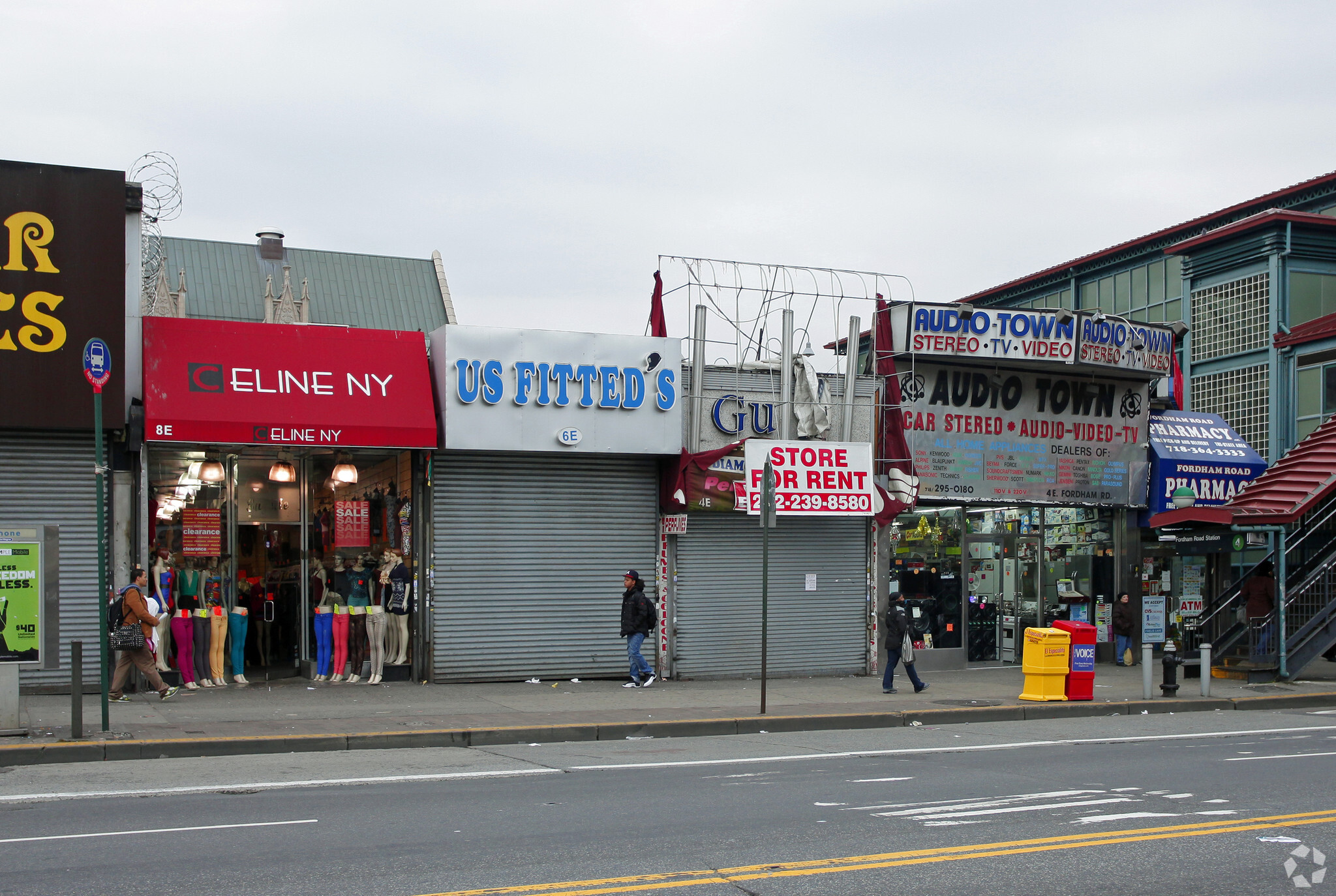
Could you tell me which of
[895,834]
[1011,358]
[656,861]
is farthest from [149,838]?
[1011,358]

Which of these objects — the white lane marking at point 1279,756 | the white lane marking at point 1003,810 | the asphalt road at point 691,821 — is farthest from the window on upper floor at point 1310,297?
the white lane marking at point 1003,810

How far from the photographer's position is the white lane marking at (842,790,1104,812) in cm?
946

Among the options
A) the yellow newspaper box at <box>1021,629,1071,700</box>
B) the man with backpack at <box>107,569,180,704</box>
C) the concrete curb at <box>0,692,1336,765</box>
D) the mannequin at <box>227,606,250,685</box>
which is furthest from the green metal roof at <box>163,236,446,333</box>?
the concrete curb at <box>0,692,1336,765</box>

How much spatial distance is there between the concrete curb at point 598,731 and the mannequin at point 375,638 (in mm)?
4560

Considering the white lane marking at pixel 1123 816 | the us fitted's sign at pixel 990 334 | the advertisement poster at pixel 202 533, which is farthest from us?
the us fitted's sign at pixel 990 334

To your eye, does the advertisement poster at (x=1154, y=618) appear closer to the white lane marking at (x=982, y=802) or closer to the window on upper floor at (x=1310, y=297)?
the window on upper floor at (x=1310, y=297)

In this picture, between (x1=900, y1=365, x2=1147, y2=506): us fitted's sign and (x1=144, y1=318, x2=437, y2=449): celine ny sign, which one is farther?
(x1=900, y1=365, x2=1147, y2=506): us fitted's sign

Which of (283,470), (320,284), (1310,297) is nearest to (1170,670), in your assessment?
(283,470)

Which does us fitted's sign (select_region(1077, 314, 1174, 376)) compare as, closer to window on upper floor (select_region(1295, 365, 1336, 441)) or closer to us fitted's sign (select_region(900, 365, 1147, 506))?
us fitted's sign (select_region(900, 365, 1147, 506))

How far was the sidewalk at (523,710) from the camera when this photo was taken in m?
12.9

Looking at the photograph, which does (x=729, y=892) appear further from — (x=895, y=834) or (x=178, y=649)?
(x=178, y=649)

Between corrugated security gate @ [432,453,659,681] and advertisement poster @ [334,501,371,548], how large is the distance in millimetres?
1482

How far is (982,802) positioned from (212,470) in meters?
12.5

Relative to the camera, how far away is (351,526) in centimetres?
1883
